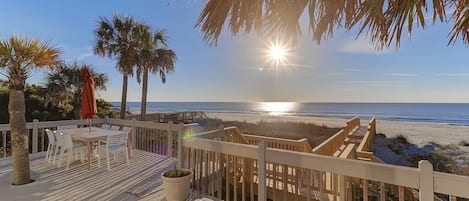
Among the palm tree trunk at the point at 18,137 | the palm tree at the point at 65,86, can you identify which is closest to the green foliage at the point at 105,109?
the palm tree at the point at 65,86

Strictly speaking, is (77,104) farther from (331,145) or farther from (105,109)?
(331,145)

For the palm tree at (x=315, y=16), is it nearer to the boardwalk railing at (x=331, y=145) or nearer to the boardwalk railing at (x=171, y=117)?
the boardwalk railing at (x=331, y=145)

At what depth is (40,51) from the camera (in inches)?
155

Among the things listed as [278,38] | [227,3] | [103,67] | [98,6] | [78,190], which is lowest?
[78,190]

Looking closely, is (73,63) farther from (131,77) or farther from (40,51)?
(40,51)

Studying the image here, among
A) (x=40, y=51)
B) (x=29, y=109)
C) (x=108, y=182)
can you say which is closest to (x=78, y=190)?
(x=108, y=182)

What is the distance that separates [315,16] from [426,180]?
1437 millimetres

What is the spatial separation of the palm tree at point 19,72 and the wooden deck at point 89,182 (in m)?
0.38

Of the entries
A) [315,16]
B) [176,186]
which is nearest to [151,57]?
[176,186]

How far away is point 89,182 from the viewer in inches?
164

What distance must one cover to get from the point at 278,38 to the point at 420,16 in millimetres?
1177

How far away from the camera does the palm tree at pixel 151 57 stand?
11852 mm

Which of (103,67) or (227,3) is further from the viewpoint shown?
(103,67)

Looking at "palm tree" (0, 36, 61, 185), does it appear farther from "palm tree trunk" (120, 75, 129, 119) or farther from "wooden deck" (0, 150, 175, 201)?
"palm tree trunk" (120, 75, 129, 119)
